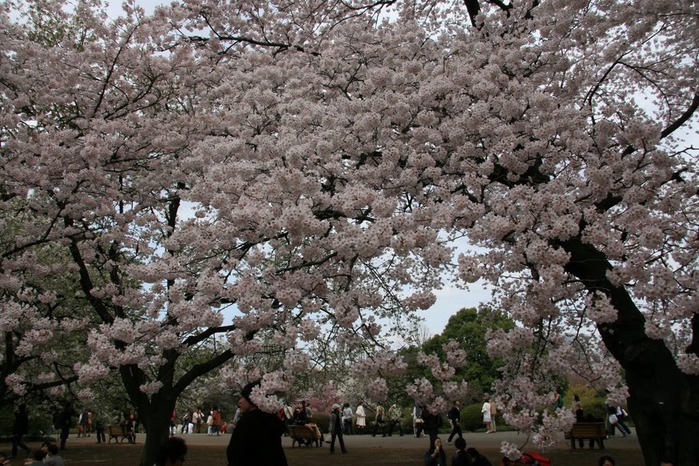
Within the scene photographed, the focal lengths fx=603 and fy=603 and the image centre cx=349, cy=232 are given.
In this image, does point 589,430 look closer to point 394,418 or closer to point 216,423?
point 394,418

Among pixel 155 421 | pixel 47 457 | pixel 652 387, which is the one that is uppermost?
pixel 652 387

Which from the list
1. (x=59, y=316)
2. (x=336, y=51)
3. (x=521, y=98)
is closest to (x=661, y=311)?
(x=521, y=98)

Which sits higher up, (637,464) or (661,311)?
(661,311)

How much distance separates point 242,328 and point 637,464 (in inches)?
368

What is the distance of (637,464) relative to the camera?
1185 centimetres

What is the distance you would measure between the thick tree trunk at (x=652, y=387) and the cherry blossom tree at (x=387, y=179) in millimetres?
25

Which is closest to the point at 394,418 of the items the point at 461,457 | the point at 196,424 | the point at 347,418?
the point at 347,418

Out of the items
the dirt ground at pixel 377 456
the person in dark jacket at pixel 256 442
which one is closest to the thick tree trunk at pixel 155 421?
the dirt ground at pixel 377 456

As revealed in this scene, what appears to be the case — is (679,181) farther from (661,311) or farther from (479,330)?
A: (479,330)

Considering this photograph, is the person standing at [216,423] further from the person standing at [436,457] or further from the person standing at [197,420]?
the person standing at [436,457]

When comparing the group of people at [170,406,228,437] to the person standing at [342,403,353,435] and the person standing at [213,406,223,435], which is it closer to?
the person standing at [213,406,223,435]

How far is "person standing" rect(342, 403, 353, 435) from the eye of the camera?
25.9m

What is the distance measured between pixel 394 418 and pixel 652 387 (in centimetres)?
2230

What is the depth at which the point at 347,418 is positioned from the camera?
85.3ft
